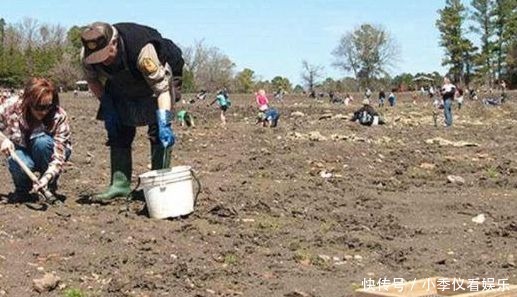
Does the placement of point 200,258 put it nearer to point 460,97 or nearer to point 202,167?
point 202,167

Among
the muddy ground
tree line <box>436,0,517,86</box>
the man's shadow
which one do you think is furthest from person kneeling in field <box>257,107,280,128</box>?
tree line <box>436,0,517,86</box>

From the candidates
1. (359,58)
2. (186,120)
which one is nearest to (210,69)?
(359,58)

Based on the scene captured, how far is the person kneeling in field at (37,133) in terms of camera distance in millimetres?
7363

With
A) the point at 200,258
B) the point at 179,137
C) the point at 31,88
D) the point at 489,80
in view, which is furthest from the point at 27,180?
the point at 489,80

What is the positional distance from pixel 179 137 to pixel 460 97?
25.1 metres

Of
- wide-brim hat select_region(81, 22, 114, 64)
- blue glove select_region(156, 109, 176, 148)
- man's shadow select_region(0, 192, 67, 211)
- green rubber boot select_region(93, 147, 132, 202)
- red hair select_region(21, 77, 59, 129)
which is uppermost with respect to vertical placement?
wide-brim hat select_region(81, 22, 114, 64)

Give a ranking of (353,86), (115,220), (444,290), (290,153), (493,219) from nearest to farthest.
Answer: (444,290) → (115,220) → (493,219) → (290,153) → (353,86)

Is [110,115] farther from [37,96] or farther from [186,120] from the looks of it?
[186,120]

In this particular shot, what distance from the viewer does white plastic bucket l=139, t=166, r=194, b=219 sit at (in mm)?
7293

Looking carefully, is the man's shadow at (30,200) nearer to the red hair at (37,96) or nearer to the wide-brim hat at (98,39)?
the red hair at (37,96)

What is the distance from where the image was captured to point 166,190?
726cm

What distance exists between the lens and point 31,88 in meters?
7.29

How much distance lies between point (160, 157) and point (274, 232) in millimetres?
1268

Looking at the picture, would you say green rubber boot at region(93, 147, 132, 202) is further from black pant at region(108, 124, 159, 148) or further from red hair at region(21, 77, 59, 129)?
red hair at region(21, 77, 59, 129)
